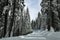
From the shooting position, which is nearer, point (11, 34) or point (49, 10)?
point (11, 34)

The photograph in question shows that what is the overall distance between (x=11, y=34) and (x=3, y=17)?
407cm

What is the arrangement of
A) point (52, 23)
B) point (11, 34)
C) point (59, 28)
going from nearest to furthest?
point (11, 34), point (59, 28), point (52, 23)

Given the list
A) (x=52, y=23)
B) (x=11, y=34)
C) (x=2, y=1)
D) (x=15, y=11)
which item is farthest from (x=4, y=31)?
(x=52, y=23)

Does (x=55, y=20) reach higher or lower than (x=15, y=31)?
higher

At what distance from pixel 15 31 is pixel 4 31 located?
2.40 metres

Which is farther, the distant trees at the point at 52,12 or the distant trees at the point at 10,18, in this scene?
the distant trees at the point at 52,12

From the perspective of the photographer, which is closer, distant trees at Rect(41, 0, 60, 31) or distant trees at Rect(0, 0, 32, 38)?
distant trees at Rect(0, 0, 32, 38)

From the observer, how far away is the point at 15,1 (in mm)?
28703

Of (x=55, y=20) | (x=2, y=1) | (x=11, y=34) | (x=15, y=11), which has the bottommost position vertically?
(x=11, y=34)

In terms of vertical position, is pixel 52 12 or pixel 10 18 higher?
pixel 52 12

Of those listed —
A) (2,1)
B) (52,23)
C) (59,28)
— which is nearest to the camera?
(2,1)

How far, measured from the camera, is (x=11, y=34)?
25859 mm

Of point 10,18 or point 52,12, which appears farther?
point 52,12

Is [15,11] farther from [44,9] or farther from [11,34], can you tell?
[44,9]
